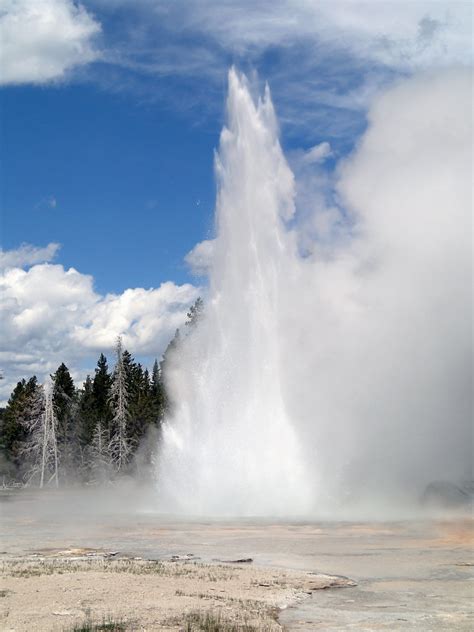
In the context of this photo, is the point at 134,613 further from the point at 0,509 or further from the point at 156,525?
the point at 0,509

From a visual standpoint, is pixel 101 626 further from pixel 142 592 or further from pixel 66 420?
pixel 66 420

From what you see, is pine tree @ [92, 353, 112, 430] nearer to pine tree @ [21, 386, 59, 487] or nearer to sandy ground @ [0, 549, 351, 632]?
pine tree @ [21, 386, 59, 487]

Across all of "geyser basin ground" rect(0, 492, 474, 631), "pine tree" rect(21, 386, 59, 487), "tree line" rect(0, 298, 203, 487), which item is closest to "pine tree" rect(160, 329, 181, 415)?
"tree line" rect(0, 298, 203, 487)

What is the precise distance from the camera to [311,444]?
93.7 feet

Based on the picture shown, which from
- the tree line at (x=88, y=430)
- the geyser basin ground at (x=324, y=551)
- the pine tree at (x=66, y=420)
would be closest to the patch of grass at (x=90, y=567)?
the geyser basin ground at (x=324, y=551)

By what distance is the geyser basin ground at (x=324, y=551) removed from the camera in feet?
36.4

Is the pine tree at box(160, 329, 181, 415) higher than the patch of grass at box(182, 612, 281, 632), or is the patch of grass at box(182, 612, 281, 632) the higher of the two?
the pine tree at box(160, 329, 181, 415)

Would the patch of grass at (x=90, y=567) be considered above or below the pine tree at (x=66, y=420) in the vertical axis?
below

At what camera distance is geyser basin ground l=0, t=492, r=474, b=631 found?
11.1 metres

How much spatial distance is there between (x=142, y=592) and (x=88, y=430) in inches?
1789

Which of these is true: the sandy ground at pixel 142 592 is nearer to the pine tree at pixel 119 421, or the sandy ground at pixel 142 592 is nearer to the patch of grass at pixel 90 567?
the patch of grass at pixel 90 567

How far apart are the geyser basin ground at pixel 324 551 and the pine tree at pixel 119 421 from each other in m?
22.4

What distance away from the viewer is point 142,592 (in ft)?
39.3

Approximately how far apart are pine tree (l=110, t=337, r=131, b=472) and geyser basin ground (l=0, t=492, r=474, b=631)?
2243cm
